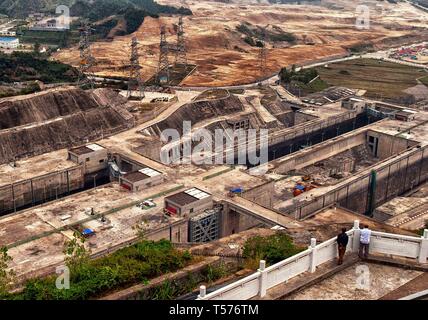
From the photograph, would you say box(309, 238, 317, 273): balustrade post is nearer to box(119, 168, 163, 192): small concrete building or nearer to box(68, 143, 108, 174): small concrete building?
box(119, 168, 163, 192): small concrete building

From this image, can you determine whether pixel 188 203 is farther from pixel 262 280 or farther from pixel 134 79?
pixel 134 79

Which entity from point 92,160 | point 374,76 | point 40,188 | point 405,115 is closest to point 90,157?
point 92,160

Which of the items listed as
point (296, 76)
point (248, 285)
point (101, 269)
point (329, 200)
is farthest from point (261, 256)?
point (296, 76)

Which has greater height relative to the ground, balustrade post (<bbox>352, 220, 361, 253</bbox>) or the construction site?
balustrade post (<bbox>352, 220, 361, 253</bbox>)

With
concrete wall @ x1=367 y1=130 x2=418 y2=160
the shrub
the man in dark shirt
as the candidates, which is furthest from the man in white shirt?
concrete wall @ x1=367 y1=130 x2=418 y2=160
